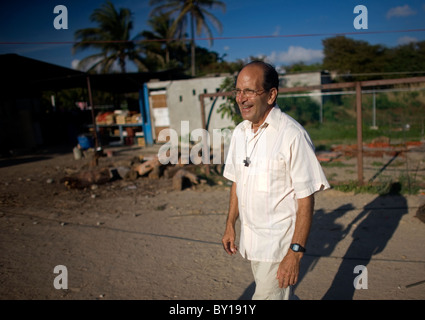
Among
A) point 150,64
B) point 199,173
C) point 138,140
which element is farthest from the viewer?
point 150,64

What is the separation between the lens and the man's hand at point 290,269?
174 centimetres

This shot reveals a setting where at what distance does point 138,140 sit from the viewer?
50.9 ft

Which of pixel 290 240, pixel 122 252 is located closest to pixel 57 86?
pixel 122 252

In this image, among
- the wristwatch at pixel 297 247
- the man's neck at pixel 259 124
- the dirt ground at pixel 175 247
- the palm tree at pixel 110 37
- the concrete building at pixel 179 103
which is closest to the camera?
the wristwatch at pixel 297 247

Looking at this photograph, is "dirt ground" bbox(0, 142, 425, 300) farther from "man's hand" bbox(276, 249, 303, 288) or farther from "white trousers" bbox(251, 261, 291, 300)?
"man's hand" bbox(276, 249, 303, 288)

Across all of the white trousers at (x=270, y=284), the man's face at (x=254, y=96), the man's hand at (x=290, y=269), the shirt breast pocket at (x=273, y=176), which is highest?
the man's face at (x=254, y=96)

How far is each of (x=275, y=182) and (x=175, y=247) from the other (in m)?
2.60

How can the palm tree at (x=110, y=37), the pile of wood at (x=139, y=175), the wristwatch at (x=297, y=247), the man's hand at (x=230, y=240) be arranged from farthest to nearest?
the palm tree at (x=110, y=37)
the pile of wood at (x=139, y=175)
the man's hand at (x=230, y=240)
the wristwatch at (x=297, y=247)

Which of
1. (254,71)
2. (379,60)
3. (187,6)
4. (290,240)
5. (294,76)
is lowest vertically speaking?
(290,240)

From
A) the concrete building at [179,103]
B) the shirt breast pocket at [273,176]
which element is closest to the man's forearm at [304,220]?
the shirt breast pocket at [273,176]

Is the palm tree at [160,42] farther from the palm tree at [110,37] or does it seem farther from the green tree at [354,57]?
the green tree at [354,57]

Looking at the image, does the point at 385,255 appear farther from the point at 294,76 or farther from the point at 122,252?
the point at 294,76

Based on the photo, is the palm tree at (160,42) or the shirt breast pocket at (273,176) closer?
the shirt breast pocket at (273,176)
